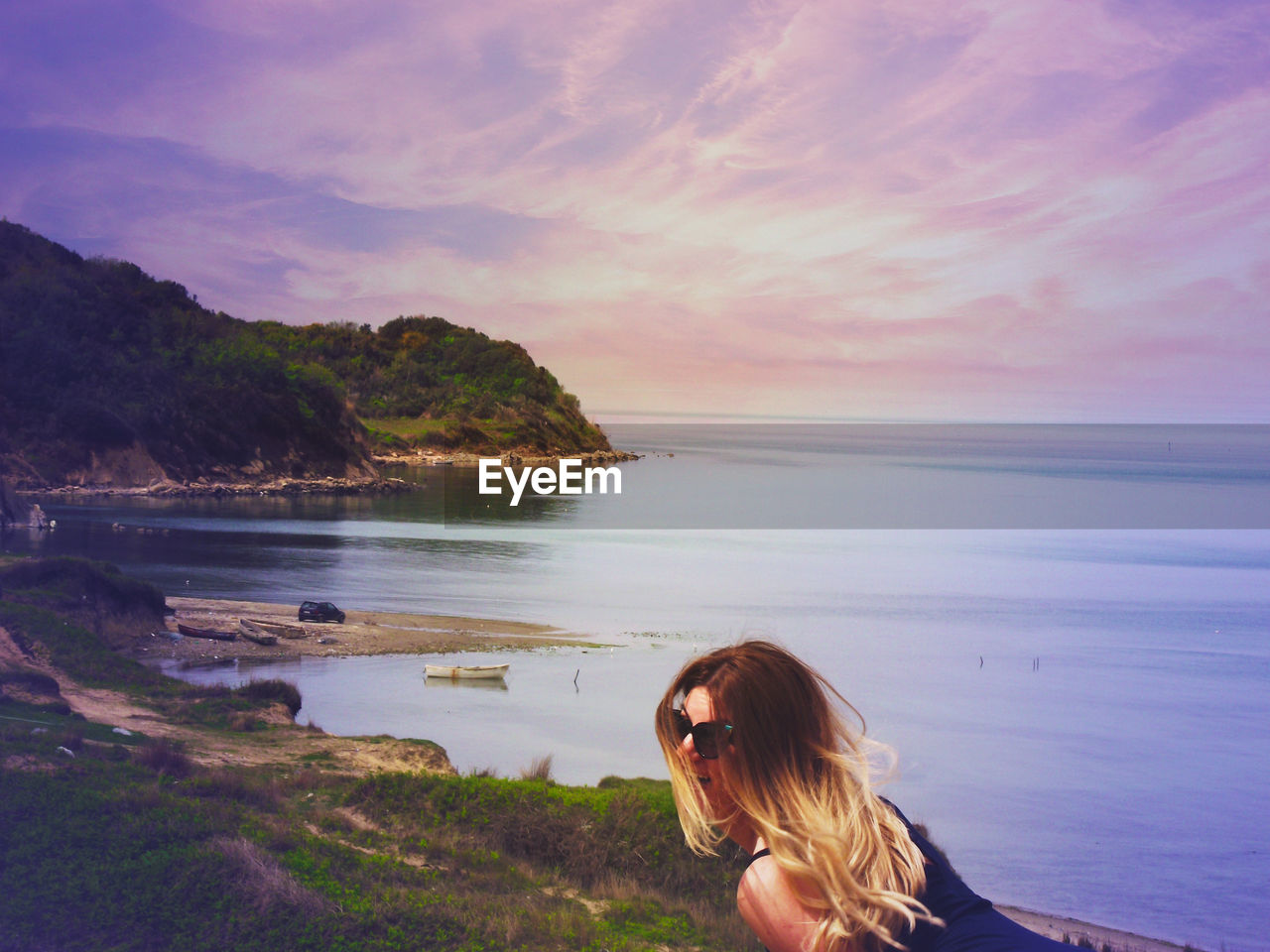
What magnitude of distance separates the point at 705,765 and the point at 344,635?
27.0m

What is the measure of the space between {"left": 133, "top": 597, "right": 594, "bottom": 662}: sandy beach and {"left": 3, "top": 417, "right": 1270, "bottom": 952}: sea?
1.00 m

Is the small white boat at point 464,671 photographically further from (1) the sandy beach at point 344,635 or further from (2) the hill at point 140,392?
(2) the hill at point 140,392

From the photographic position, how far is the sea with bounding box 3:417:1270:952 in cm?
1695

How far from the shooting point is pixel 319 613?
29.1 metres

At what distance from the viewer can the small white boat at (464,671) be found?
23.5m

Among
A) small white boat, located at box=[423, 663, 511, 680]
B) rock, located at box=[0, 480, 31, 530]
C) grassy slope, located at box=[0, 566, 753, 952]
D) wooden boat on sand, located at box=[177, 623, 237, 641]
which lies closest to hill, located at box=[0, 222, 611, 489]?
rock, located at box=[0, 480, 31, 530]

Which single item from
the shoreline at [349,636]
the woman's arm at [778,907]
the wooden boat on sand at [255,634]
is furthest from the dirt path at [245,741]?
the woman's arm at [778,907]

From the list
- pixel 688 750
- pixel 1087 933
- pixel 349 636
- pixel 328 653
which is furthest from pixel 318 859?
pixel 349 636

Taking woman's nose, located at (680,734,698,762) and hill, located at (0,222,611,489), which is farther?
hill, located at (0,222,611,489)

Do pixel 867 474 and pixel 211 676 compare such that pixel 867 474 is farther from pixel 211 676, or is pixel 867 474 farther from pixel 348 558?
pixel 211 676

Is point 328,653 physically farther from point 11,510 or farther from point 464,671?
point 11,510

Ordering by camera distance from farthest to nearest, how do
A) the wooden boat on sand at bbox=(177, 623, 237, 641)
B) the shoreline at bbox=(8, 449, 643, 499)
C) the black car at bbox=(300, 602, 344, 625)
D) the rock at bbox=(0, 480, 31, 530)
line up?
the shoreline at bbox=(8, 449, 643, 499), the rock at bbox=(0, 480, 31, 530), the black car at bbox=(300, 602, 344, 625), the wooden boat on sand at bbox=(177, 623, 237, 641)

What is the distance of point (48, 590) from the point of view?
20.4 meters

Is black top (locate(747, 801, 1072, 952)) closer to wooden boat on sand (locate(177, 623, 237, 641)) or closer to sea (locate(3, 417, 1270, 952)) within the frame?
sea (locate(3, 417, 1270, 952))
